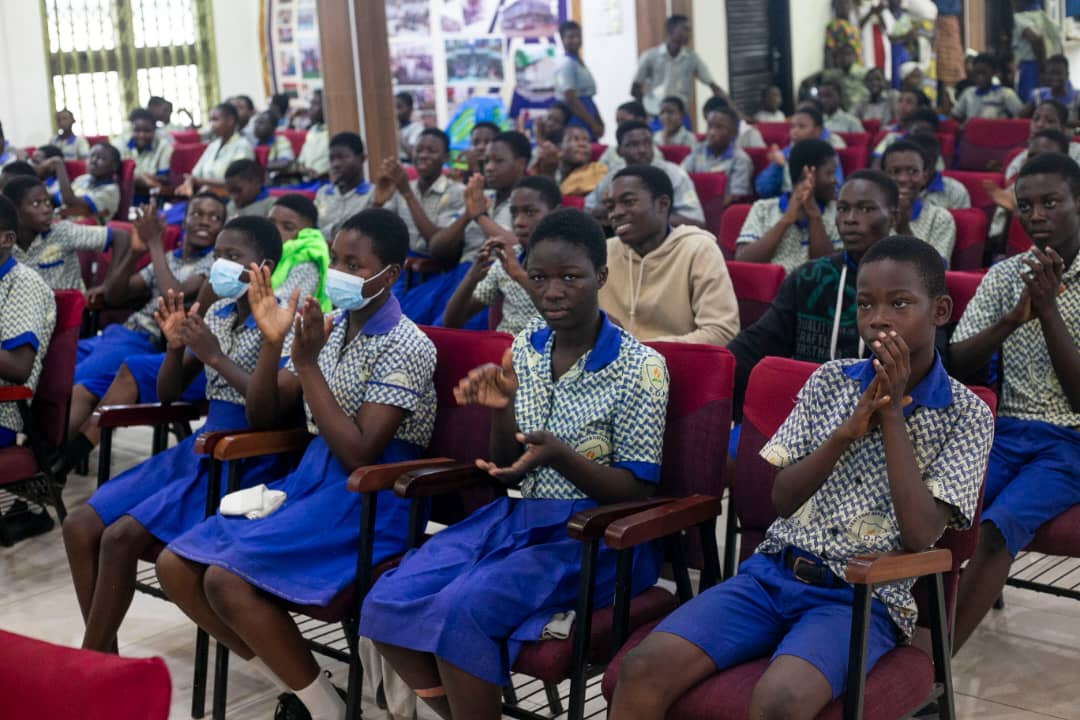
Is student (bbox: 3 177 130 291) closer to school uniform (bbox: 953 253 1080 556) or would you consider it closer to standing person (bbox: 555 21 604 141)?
school uniform (bbox: 953 253 1080 556)

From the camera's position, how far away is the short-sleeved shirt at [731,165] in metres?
7.71

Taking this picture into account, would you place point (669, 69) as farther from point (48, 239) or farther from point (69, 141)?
point (48, 239)

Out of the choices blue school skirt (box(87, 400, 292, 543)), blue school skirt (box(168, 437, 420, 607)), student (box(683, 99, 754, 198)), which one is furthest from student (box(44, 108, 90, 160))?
blue school skirt (box(168, 437, 420, 607))

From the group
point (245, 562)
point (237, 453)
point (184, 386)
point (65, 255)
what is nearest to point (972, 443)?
point (245, 562)

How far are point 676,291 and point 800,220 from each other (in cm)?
123

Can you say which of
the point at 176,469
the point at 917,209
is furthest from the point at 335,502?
the point at 917,209

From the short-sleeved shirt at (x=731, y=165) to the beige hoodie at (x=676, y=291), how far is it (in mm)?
3767

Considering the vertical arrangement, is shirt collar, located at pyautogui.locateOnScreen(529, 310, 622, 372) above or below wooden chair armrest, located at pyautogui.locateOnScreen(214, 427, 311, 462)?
above

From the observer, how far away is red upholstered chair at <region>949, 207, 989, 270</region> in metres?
4.54

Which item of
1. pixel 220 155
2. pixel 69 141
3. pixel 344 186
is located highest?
pixel 69 141

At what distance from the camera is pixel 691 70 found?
10.6 metres

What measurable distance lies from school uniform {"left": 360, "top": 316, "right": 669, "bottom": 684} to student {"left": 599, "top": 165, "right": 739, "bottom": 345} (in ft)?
3.37

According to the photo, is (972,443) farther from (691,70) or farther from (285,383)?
(691,70)

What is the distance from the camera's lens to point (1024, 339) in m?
3.11
